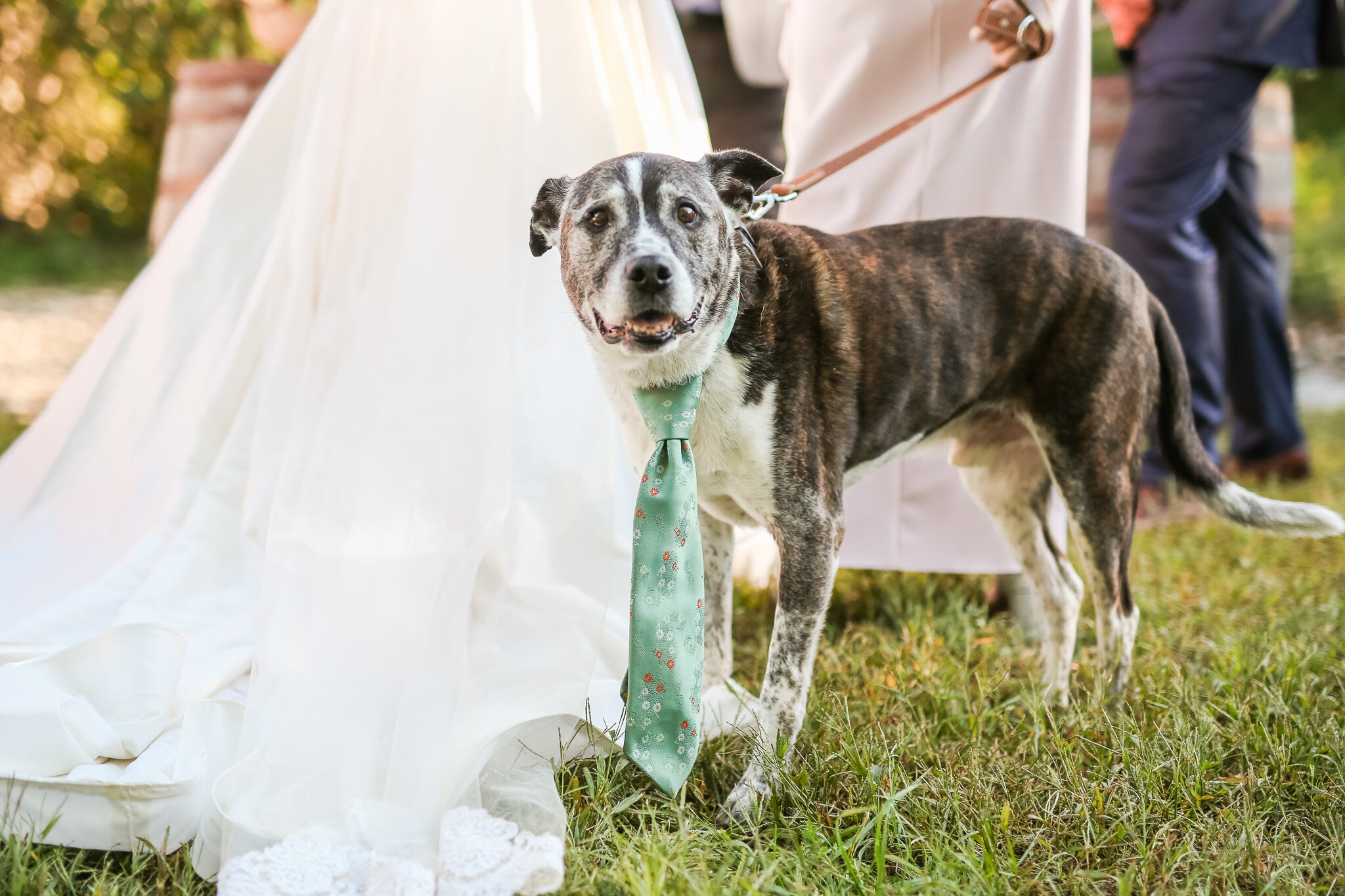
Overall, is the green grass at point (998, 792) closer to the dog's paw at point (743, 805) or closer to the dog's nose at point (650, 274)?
the dog's paw at point (743, 805)

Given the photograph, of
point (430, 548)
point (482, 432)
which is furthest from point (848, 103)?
point (430, 548)

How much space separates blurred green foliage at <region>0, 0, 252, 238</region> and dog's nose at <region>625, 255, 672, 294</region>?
821 cm

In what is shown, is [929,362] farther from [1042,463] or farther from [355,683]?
[355,683]

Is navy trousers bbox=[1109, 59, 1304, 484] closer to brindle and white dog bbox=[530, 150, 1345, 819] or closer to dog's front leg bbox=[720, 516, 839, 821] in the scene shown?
brindle and white dog bbox=[530, 150, 1345, 819]

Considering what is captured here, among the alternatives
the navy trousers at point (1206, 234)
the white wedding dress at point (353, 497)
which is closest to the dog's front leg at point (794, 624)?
the white wedding dress at point (353, 497)

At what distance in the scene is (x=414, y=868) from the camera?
164 cm

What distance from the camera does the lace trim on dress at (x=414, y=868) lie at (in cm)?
161

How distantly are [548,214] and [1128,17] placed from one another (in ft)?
10.6

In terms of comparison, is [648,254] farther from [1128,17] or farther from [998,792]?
[1128,17]

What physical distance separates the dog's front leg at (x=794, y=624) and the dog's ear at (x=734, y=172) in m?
0.70

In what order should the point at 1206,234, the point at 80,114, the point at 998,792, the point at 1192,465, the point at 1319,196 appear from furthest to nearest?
the point at 80,114
the point at 1319,196
the point at 1206,234
the point at 1192,465
the point at 998,792

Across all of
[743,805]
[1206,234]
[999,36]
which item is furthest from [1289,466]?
[743,805]

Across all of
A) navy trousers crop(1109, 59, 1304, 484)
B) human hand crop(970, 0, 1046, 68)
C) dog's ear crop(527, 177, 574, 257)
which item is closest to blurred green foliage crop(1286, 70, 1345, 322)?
navy trousers crop(1109, 59, 1304, 484)

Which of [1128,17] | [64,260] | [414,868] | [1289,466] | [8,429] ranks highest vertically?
[1128,17]
